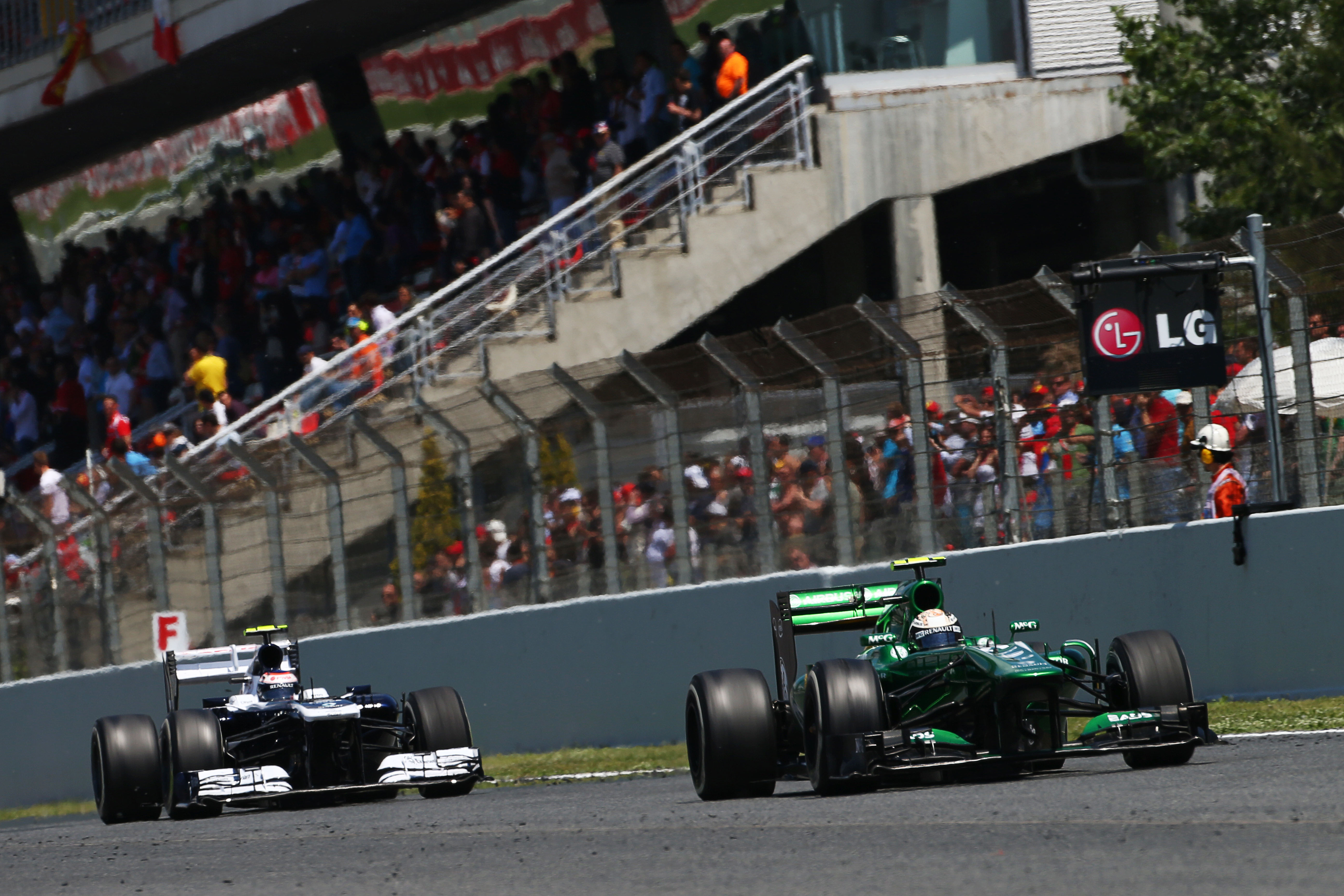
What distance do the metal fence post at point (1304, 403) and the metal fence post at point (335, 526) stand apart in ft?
25.3

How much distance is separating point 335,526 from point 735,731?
7982mm

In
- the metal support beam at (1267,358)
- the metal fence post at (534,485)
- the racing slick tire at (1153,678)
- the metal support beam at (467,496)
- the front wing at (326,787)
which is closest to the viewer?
the racing slick tire at (1153,678)

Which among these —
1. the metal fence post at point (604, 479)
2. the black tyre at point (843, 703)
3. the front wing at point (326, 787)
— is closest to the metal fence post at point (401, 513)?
the metal fence post at point (604, 479)

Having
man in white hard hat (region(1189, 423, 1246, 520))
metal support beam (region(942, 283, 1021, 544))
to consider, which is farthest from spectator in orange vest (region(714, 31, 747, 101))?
man in white hard hat (region(1189, 423, 1246, 520))

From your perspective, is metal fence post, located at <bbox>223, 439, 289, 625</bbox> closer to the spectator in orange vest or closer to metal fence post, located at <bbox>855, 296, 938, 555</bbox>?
metal fence post, located at <bbox>855, 296, 938, 555</bbox>

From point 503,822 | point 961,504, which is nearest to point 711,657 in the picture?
point 961,504

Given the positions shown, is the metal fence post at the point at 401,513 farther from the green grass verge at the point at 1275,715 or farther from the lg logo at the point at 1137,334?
the green grass verge at the point at 1275,715

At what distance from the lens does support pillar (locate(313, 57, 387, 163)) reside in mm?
29734

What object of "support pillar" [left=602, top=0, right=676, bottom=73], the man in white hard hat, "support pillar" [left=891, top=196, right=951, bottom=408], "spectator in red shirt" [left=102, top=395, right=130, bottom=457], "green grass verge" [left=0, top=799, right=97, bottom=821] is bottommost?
"green grass verge" [left=0, top=799, right=97, bottom=821]

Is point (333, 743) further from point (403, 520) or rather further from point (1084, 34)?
point (1084, 34)

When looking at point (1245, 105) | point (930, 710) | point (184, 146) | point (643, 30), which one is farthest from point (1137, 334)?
point (184, 146)

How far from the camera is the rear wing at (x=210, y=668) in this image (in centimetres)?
1339

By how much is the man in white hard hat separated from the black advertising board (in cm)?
30

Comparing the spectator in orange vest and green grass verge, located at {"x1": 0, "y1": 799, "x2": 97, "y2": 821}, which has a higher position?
the spectator in orange vest
